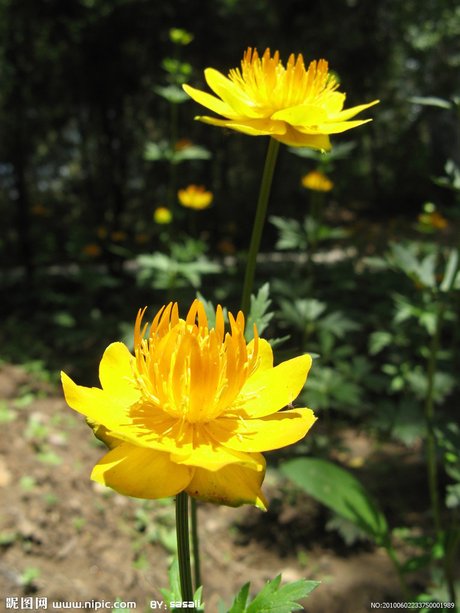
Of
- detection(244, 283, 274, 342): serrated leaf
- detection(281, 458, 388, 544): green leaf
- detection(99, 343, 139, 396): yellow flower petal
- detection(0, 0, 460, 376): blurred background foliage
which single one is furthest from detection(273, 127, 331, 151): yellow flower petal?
detection(0, 0, 460, 376): blurred background foliage

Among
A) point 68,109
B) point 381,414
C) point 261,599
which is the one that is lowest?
point 381,414

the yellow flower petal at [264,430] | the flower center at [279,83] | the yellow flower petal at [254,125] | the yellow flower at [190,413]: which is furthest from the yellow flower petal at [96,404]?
the flower center at [279,83]

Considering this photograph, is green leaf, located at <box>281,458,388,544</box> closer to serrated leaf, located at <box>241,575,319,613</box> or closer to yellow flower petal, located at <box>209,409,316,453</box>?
serrated leaf, located at <box>241,575,319,613</box>

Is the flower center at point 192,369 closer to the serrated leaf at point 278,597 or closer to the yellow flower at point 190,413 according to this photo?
the yellow flower at point 190,413

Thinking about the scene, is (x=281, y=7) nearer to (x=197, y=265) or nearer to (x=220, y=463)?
(x=197, y=265)

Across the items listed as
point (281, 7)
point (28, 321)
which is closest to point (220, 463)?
point (28, 321)

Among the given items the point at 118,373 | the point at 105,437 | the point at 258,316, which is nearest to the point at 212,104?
the point at 258,316
